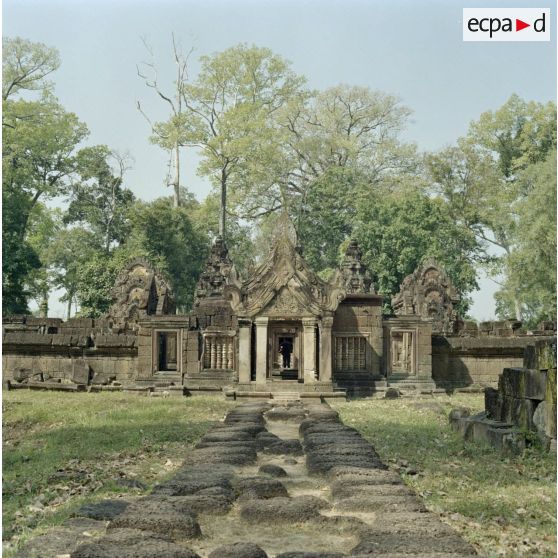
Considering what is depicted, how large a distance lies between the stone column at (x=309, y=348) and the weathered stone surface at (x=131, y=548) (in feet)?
42.4

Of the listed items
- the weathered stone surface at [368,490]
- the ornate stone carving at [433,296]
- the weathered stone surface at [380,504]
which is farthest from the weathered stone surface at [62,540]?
the ornate stone carving at [433,296]

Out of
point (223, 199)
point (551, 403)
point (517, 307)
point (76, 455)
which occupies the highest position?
point (223, 199)

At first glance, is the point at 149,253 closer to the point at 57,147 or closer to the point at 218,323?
the point at 57,147

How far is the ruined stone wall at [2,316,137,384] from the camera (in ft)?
65.7

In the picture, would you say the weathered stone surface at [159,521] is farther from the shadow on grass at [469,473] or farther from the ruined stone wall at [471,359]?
the ruined stone wall at [471,359]

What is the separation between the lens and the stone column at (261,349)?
686 inches

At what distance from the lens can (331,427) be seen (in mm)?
10000

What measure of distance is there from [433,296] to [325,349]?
13621mm

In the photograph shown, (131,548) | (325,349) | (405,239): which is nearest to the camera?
(131,548)

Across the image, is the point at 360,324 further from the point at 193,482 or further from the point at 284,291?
the point at 193,482

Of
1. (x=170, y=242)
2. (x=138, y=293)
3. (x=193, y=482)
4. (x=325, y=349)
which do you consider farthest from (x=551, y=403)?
(x=170, y=242)

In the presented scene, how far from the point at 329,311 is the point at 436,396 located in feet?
10.7

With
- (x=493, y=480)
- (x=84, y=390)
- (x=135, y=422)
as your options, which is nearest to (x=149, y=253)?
(x=84, y=390)

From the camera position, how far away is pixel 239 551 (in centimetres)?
430
